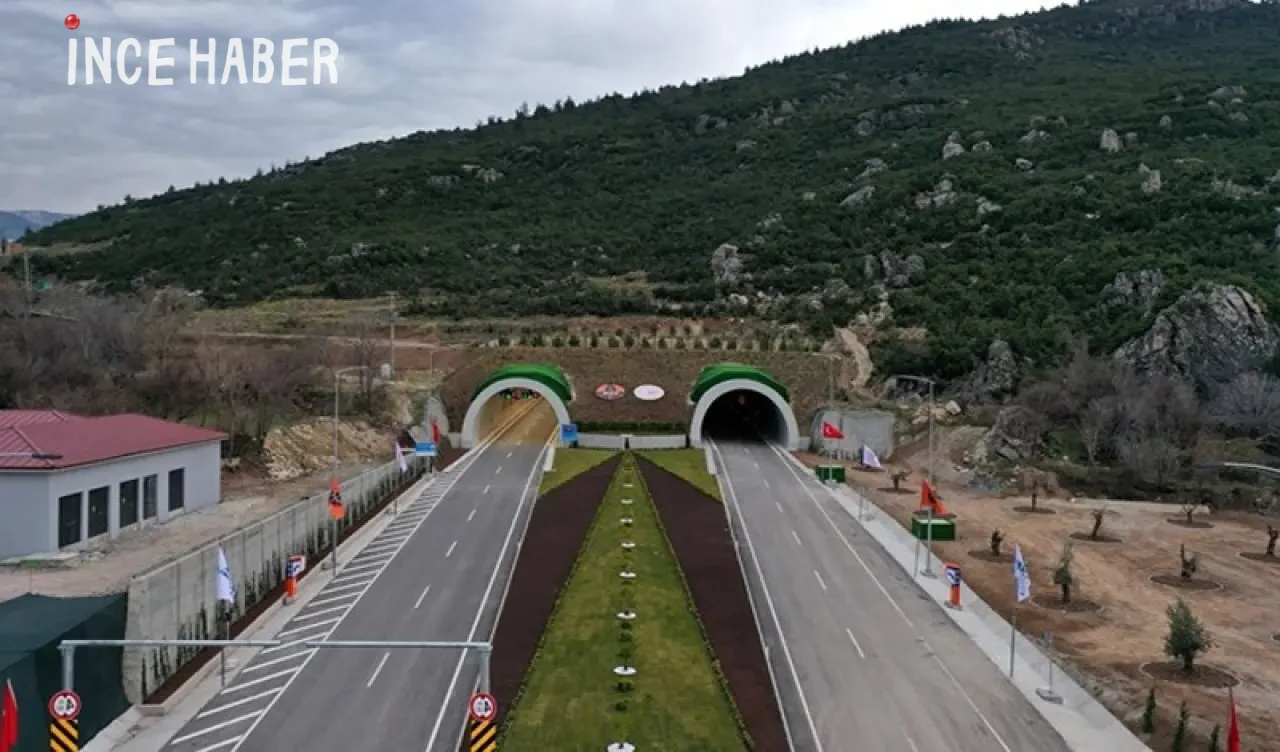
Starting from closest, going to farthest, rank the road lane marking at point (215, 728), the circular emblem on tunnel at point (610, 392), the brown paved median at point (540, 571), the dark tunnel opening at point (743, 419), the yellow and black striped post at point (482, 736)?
the yellow and black striped post at point (482, 736) → the road lane marking at point (215, 728) → the brown paved median at point (540, 571) → the circular emblem on tunnel at point (610, 392) → the dark tunnel opening at point (743, 419)

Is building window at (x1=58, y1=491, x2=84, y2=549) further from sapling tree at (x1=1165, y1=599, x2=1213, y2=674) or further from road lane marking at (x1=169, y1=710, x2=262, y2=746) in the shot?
sapling tree at (x1=1165, y1=599, x2=1213, y2=674)

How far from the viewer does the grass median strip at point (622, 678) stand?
75.2 ft

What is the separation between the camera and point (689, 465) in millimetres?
58375

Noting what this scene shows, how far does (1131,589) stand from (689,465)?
25.8 m

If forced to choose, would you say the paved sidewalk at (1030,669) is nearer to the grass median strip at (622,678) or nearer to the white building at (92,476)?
the grass median strip at (622,678)

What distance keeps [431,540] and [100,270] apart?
97.4 meters

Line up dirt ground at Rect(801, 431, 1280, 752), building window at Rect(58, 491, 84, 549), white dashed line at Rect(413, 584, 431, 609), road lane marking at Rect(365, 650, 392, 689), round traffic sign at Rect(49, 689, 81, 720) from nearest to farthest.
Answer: round traffic sign at Rect(49, 689, 81, 720)
dirt ground at Rect(801, 431, 1280, 752)
road lane marking at Rect(365, 650, 392, 689)
white dashed line at Rect(413, 584, 431, 609)
building window at Rect(58, 491, 84, 549)

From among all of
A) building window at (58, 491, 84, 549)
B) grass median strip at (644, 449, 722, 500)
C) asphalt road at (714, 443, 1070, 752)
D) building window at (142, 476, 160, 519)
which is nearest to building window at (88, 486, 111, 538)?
building window at (58, 491, 84, 549)

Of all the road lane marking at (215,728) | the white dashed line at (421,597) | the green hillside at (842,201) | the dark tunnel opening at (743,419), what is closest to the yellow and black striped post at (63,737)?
the road lane marking at (215,728)

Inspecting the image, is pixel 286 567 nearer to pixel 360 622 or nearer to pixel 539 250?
pixel 360 622

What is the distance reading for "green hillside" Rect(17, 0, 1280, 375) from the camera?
90625 millimetres

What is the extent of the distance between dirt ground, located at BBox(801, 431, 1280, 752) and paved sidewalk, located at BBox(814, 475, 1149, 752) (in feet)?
1.66

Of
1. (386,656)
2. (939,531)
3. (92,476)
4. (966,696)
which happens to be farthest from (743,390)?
(966,696)

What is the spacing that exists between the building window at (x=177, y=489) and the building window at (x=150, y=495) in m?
1.11
